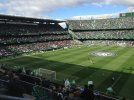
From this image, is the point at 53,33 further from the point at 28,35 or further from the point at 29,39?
the point at 29,39

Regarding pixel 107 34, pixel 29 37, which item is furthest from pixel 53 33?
pixel 107 34

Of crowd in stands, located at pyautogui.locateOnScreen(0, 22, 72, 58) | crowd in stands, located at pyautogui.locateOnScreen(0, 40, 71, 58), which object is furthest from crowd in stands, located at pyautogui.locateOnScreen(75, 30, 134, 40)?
crowd in stands, located at pyautogui.locateOnScreen(0, 40, 71, 58)

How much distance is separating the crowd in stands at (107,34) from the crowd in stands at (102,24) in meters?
2.86

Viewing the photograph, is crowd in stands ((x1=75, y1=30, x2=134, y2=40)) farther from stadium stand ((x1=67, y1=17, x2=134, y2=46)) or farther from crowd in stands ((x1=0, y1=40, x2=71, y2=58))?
crowd in stands ((x1=0, y1=40, x2=71, y2=58))

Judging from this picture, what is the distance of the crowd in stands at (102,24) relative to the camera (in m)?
125

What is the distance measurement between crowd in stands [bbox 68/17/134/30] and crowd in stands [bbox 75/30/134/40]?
112 inches

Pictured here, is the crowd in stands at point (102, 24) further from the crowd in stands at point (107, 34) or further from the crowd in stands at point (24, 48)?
the crowd in stands at point (24, 48)

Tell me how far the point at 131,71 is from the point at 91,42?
3045 inches

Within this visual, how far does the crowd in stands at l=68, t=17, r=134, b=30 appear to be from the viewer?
125062 millimetres

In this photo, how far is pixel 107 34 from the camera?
124812 millimetres

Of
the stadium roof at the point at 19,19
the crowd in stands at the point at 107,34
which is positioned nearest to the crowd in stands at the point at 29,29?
the stadium roof at the point at 19,19

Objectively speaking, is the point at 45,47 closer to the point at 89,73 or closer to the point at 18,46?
the point at 18,46

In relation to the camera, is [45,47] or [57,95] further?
[45,47]

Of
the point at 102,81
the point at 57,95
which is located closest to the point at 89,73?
the point at 102,81
